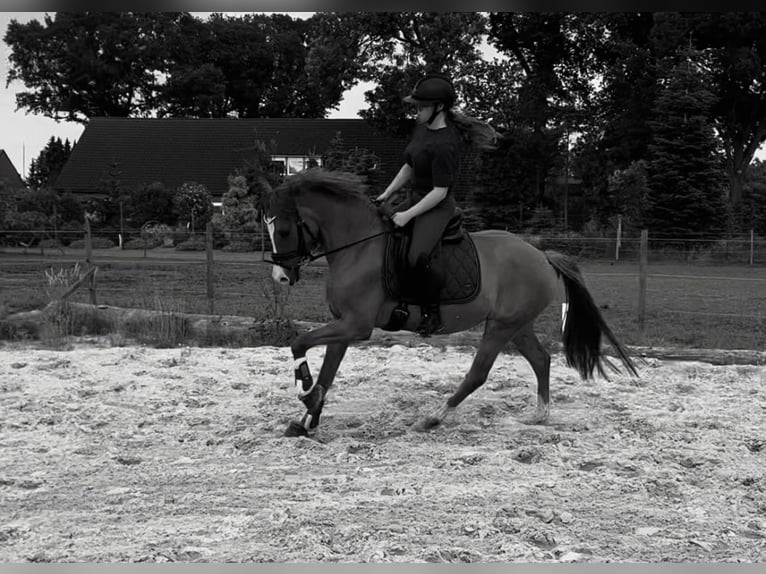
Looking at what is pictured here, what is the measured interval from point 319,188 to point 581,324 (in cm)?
245

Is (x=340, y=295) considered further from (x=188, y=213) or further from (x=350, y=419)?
(x=188, y=213)

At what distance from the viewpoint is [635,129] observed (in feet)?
102

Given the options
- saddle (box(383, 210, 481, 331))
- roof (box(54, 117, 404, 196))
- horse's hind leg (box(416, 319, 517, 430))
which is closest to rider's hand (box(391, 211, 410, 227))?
saddle (box(383, 210, 481, 331))

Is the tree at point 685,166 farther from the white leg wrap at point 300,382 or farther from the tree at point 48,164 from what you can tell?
the tree at point 48,164

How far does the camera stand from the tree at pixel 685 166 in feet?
87.6

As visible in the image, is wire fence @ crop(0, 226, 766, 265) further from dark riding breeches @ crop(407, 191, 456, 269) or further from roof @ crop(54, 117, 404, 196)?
roof @ crop(54, 117, 404, 196)

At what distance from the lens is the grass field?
Result: 10.2m

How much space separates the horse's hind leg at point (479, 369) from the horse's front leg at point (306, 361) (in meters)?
0.77

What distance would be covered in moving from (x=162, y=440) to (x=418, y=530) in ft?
7.52

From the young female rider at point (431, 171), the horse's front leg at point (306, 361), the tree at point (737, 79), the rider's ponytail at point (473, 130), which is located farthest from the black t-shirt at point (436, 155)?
the tree at point (737, 79)

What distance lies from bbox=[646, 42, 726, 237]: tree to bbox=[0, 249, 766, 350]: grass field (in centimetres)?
634

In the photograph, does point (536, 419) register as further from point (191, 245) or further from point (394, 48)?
point (394, 48)

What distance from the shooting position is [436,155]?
520 cm

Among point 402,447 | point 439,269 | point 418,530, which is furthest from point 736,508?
point 439,269
